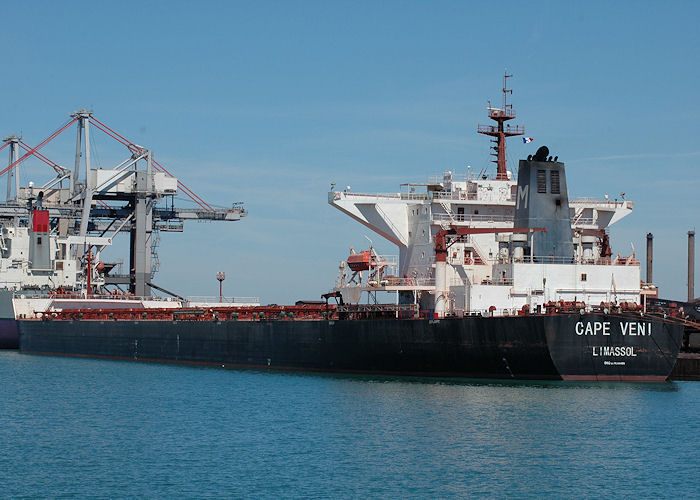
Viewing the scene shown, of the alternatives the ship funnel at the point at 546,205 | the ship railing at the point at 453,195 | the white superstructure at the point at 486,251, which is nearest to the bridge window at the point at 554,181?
the ship funnel at the point at 546,205

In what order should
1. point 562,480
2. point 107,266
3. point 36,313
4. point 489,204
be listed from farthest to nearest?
1. point 107,266
2. point 36,313
3. point 489,204
4. point 562,480

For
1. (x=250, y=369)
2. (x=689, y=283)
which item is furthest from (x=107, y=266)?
(x=689, y=283)

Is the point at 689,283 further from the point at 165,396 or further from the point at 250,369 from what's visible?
the point at 165,396

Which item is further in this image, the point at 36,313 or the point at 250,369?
the point at 36,313

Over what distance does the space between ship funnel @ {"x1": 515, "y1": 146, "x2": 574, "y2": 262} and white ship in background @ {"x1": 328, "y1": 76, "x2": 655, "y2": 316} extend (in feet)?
0.16

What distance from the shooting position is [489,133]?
3919 centimetres

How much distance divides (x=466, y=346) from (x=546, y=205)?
225 inches

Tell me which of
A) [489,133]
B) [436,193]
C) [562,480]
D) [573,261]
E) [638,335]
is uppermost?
[489,133]

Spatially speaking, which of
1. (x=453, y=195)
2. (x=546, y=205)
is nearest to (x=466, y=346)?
(x=546, y=205)

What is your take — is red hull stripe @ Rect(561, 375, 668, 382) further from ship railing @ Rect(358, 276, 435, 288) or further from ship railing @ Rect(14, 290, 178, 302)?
ship railing @ Rect(14, 290, 178, 302)

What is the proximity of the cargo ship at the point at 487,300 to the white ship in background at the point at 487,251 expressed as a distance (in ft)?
0.15

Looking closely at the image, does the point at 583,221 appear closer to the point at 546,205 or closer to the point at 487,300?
the point at 546,205

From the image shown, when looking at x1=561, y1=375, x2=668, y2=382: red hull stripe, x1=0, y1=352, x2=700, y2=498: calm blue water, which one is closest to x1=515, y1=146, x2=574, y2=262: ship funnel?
x1=561, y1=375, x2=668, y2=382: red hull stripe

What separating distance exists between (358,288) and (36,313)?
1002 inches
